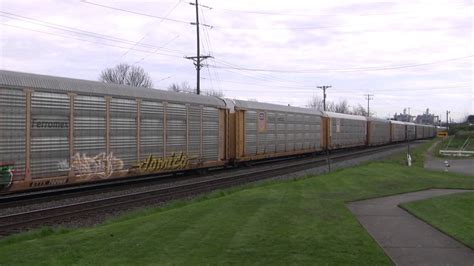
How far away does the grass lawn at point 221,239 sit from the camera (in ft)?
21.5

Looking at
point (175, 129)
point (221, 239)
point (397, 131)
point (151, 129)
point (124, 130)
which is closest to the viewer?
point (221, 239)

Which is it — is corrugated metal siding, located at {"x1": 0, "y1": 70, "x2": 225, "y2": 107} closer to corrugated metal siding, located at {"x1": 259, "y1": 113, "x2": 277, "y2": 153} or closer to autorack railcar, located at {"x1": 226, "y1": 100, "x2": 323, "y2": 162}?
autorack railcar, located at {"x1": 226, "y1": 100, "x2": 323, "y2": 162}

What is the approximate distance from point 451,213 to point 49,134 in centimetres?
1076

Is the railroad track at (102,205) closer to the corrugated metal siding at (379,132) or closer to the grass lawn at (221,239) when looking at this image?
the grass lawn at (221,239)

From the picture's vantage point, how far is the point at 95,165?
15.8 metres

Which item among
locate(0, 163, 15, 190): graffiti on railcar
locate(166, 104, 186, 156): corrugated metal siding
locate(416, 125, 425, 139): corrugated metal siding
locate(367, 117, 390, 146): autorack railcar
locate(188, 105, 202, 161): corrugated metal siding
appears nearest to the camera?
locate(0, 163, 15, 190): graffiti on railcar

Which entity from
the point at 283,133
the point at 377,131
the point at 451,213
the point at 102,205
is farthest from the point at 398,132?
the point at 102,205

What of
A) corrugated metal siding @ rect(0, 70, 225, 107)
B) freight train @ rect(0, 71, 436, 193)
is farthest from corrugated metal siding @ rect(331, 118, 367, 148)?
corrugated metal siding @ rect(0, 70, 225, 107)

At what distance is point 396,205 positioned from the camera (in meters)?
11.9

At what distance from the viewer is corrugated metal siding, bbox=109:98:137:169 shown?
54.5ft

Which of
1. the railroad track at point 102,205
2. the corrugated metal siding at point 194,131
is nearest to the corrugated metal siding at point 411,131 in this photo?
the corrugated metal siding at point 194,131

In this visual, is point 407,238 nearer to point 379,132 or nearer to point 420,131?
point 379,132

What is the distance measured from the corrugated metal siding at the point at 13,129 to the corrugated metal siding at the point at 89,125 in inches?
77.0

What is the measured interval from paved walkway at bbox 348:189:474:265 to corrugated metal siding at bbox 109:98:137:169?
8.54 meters
